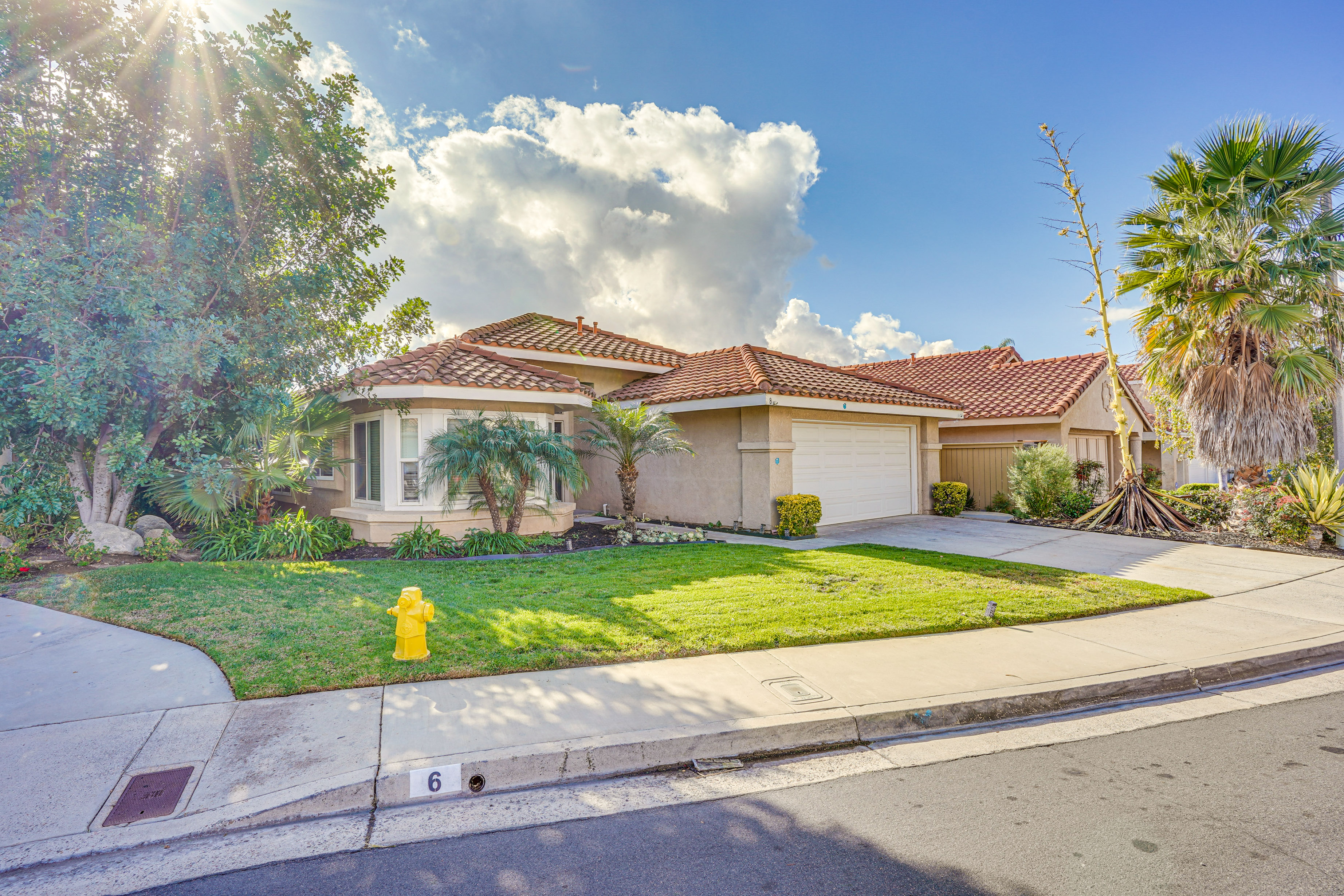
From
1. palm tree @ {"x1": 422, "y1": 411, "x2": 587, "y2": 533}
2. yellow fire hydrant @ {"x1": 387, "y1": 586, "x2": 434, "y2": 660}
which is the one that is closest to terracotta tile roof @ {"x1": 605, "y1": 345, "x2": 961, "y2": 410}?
palm tree @ {"x1": 422, "y1": 411, "x2": 587, "y2": 533}

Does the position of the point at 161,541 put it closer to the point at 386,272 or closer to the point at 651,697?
the point at 386,272

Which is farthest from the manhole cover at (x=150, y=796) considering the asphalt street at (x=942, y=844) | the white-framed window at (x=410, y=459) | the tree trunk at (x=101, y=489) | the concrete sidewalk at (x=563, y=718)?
the white-framed window at (x=410, y=459)

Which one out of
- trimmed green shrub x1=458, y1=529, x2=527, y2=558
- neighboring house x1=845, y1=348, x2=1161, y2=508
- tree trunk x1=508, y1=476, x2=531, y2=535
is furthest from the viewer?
neighboring house x1=845, y1=348, x2=1161, y2=508

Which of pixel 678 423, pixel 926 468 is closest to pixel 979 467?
pixel 926 468

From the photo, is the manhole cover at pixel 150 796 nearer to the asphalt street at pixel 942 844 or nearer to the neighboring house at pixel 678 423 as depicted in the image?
the asphalt street at pixel 942 844

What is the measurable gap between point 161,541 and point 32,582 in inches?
71.5

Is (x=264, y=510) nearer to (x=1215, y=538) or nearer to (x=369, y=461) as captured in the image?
(x=369, y=461)

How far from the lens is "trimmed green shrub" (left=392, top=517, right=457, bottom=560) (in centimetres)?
1027

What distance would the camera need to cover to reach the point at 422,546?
10336 mm

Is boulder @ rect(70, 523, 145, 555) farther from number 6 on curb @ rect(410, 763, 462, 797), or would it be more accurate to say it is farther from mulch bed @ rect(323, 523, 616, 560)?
number 6 on curb @ rect(410, 763, 462, 797)

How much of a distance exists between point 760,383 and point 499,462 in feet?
17.3

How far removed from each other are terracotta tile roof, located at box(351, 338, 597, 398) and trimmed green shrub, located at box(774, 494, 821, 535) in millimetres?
4619

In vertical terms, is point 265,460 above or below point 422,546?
above

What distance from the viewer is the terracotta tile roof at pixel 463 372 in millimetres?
11031
